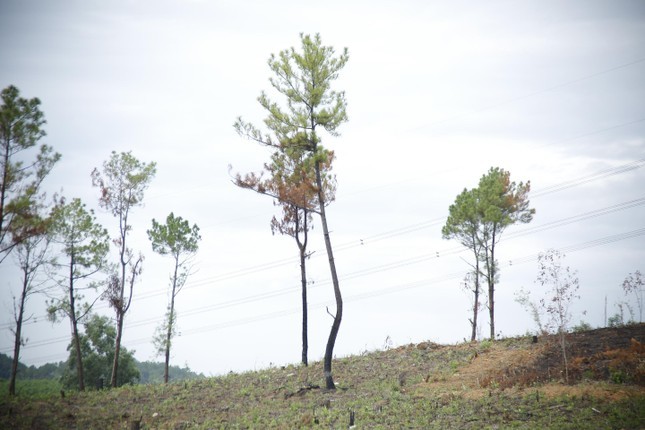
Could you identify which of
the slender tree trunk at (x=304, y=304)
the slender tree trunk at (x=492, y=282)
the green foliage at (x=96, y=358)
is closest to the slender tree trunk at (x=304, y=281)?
the slender tree trunk at (x=304, y=304)

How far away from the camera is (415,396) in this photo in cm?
1557

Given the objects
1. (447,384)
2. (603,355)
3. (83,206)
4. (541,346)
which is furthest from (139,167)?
(603,355)

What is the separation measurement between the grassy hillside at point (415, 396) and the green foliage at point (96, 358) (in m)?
25.5

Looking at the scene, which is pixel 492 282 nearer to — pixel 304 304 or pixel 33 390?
pixel 304 304

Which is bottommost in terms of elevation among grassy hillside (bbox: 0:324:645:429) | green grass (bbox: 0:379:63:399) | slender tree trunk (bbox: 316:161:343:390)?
green grass (bbox: 0:379:63:399)

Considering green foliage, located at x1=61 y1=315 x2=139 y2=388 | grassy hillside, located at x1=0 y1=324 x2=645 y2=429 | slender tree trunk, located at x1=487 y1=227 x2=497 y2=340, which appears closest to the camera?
grassy hillside, located at x1=0 y1=324 x2=645 y2=429

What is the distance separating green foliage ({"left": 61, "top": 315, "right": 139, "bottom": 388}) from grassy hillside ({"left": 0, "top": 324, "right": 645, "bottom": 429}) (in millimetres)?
25524

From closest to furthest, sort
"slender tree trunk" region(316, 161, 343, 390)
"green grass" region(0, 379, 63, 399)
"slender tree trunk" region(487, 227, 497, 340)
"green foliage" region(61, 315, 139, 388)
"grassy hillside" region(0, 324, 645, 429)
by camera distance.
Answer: "grassy hillside" region(0, 324, 645, 429) < "slender tree trunk" region(316, 161, 343, 390) < "green grass" region(0, 379, 63, 399) < "slender tree trunk" region(487, 227, 497, 340) < "green foliage" region(61, 315, 139, 388)

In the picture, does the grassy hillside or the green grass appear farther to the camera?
the green grass

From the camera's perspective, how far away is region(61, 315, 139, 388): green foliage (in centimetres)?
4675

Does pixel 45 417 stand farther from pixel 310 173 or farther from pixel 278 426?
pixel 310 173

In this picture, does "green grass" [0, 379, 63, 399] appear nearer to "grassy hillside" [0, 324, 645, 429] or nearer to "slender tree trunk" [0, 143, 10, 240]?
"grassy hillside" [0, 324, 645, 429]

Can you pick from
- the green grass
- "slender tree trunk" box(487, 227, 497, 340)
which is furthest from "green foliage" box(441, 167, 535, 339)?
the green grass

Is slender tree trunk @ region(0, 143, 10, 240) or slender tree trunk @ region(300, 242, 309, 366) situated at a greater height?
slender tree trunk @ region(0, 143, 10, 240)
